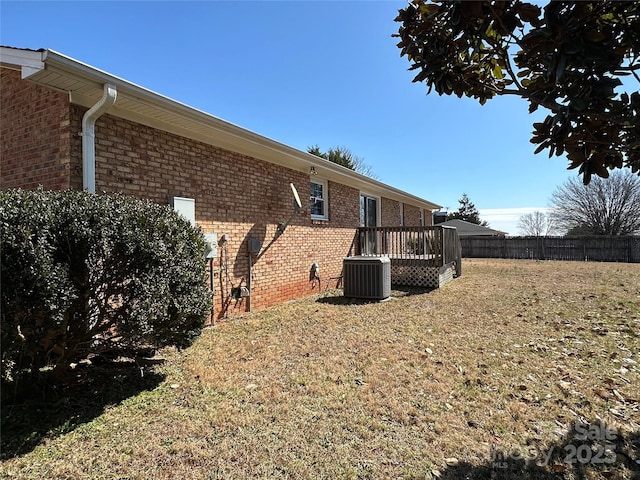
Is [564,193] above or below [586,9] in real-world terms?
above

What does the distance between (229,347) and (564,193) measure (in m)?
40.6

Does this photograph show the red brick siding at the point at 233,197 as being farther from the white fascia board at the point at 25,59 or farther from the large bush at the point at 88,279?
the large bush at the point at 88,279

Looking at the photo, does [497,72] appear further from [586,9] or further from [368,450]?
[368,450]

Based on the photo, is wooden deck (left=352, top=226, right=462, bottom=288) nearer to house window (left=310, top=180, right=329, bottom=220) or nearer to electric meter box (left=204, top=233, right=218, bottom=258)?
house window (left=310, top=180, right=329, bottom=220)

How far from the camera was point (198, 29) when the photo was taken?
6.52 meters

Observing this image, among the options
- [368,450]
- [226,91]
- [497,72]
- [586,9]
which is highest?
[226,91]

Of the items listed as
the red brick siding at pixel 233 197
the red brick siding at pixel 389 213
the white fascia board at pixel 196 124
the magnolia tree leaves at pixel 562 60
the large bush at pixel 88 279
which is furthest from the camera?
the red brick siding at pixel 389 213

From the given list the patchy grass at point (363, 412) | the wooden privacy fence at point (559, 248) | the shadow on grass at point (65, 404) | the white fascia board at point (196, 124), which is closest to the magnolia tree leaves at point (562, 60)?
the patchy grass at point (363, 412)

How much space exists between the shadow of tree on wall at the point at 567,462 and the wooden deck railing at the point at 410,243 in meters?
7.50

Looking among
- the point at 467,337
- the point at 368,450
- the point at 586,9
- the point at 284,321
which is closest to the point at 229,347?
the point at 284,321

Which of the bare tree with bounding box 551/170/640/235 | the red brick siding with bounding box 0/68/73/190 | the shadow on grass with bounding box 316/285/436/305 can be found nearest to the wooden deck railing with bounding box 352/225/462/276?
the shadow on grass with bounding box 316/285/436/305

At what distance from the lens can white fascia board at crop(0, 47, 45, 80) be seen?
3.64 meters

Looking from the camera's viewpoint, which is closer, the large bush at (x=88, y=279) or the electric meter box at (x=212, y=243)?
the large bush at (x=88, y=279)

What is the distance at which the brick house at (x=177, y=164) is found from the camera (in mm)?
4336
